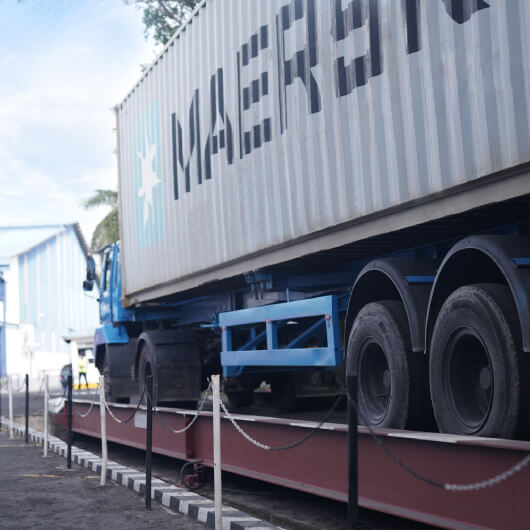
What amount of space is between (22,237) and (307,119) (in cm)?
5143

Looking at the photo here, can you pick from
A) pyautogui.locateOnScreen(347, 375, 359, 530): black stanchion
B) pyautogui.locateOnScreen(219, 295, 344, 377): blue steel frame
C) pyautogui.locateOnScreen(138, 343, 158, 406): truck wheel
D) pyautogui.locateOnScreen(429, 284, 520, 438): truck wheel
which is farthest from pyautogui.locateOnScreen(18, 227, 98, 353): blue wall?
pyautogui.locateOnScreen(347, 375, 359, 530): black stanchion

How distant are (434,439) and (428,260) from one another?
1.96 meters

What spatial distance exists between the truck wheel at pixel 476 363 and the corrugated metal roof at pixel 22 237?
4852 cm

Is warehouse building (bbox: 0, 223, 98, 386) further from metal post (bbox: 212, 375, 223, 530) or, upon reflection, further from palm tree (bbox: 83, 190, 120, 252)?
metal post (bbox: 212, 375, 223, 530)

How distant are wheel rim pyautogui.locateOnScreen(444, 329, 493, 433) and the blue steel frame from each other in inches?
67.5

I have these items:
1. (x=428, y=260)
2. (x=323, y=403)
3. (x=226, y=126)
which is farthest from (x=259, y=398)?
(x=428, y=260)

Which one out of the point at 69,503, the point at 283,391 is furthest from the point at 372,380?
the point at 283,391

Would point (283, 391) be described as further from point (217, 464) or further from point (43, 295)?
point (43, 295)

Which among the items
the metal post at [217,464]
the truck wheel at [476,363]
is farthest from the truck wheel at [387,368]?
the metal post at [217,464]

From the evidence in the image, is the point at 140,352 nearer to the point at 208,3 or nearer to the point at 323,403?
the point at 323,403

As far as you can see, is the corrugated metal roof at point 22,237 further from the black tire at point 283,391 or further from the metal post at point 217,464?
the metal post at point 217,464

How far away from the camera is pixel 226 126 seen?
873cm

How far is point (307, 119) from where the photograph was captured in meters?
7.14

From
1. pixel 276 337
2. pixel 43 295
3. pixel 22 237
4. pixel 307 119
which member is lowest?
pixel 276 337
